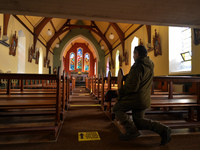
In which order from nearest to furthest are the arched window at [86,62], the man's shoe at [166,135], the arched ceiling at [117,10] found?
the man's shoe at [166,135] → the arched ceiling at [117,10] → the arched window at [86,62]

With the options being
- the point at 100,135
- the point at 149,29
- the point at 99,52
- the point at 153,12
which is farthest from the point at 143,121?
the point at 99,52

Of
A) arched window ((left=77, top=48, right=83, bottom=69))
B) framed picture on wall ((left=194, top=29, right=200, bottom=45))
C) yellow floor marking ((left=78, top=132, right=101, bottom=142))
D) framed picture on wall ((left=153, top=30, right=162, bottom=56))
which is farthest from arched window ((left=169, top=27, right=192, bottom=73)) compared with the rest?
arched window ((left=77, top=48, right=83, bottom=69))

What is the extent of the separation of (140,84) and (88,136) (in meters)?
0.88

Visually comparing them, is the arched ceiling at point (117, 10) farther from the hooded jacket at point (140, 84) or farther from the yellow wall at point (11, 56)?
the yellow wall at point (11, 56)

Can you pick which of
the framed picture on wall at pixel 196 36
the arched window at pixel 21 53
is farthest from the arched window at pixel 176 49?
the arched window at pixel 21 53

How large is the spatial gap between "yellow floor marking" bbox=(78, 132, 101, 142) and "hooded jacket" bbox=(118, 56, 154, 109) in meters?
0.59

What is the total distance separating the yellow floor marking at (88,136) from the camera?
68.5 inches

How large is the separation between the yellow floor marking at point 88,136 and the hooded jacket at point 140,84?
0.59 m

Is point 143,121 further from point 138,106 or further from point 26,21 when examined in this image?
point 26,21

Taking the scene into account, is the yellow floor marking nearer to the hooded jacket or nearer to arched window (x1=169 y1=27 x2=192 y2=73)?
the hooded jacket

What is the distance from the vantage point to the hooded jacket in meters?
1.58

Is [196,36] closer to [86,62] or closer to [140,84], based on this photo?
[140,84]

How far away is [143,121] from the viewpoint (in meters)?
1.66

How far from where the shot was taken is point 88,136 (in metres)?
1.83
